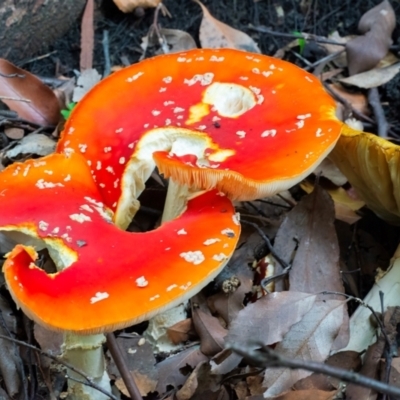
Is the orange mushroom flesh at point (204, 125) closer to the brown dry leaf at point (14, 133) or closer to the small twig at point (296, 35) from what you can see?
the brown dry leaf at point (14, 133)

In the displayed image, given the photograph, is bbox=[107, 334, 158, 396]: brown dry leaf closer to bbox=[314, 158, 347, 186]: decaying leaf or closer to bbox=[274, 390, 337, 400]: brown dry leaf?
bbox=[274, 390, 337, 400]: brown dry leaf

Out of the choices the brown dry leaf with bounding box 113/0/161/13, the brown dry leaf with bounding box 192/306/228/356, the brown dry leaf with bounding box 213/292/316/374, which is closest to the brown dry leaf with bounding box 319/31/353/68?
the brown dry leaf with bounding box 113/0/161/13

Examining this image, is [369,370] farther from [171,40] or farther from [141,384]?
[171,40]

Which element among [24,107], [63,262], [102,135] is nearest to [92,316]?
[63,262]

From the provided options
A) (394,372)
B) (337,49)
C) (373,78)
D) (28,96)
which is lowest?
(394,372)

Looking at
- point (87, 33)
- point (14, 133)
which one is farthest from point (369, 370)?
point (87, 33)

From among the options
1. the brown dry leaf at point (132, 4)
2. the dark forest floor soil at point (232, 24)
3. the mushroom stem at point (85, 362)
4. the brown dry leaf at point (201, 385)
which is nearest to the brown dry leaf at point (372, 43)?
the dark forest floor soil at point (232, 24)
